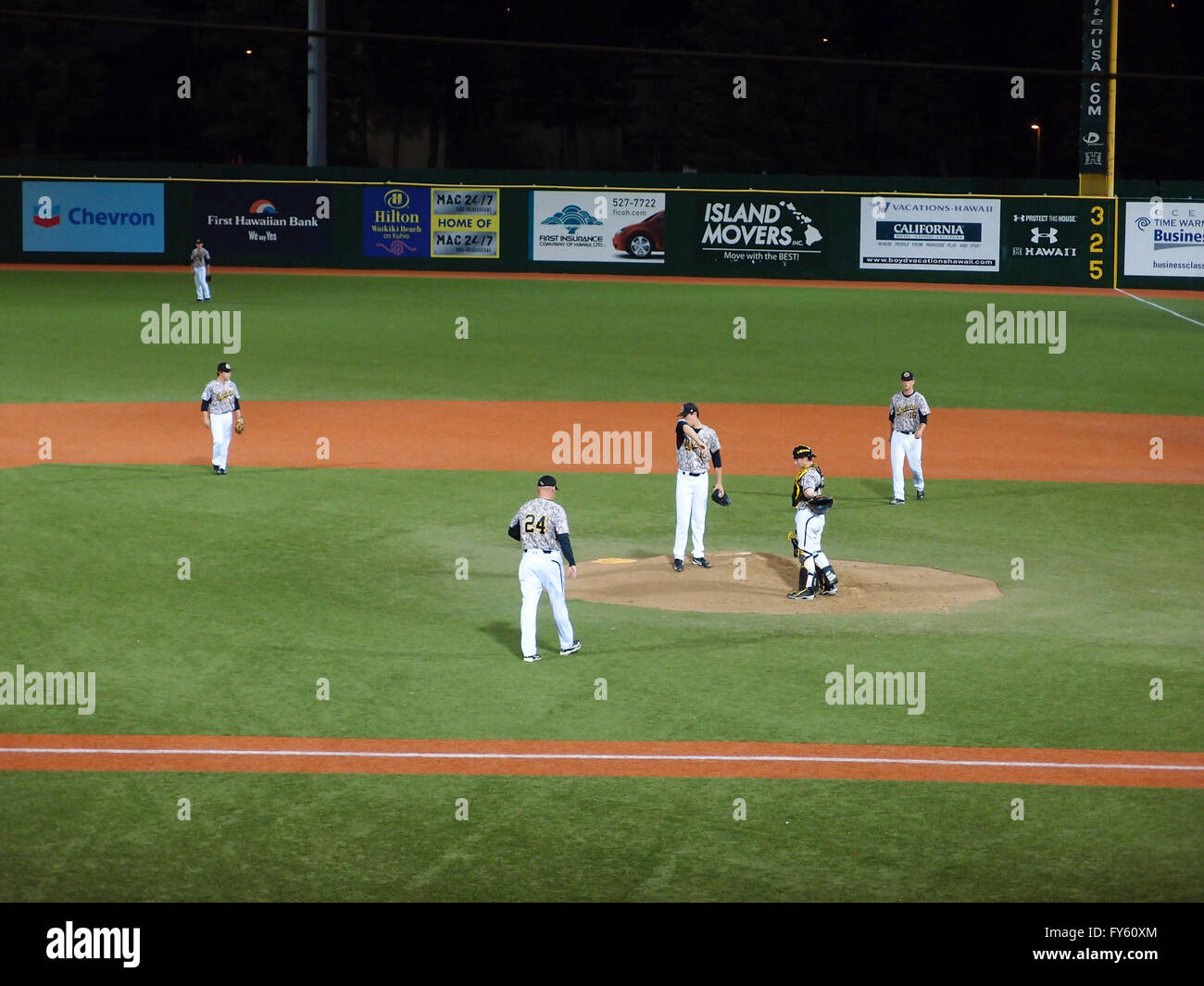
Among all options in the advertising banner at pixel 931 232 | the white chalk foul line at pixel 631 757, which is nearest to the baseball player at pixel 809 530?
the white chalk foul line at pixel 631 757

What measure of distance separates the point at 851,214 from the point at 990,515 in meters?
32.4

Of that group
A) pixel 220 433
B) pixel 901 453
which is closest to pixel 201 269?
pixel 220 433

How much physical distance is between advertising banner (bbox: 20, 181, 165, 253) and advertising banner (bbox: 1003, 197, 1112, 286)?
27587 millimetres

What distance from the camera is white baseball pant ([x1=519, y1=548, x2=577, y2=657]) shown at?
13.7 metres

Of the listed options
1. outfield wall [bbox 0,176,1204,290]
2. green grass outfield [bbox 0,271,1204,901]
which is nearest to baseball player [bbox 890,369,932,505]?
green grass outfield [bbox 0,271,1204,901]

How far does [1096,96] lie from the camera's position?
166 feet

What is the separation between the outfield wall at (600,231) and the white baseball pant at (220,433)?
2975 cm

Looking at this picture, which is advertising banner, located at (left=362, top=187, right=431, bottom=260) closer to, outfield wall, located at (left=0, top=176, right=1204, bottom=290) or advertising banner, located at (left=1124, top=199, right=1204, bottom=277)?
outfield wall, located at (left=0, top=176, right=1204, bottom=290)

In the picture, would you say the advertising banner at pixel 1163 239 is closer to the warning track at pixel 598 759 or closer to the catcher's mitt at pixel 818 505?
the catcher's mitt at pixel 818 505

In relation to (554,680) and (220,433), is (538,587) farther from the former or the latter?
(220,433)

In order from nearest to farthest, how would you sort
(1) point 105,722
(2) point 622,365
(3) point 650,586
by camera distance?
(1) point 105,722
(3) point 650,586
(2) point 622,365

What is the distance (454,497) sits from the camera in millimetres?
21688

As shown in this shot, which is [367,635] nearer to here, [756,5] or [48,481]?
[48,481]

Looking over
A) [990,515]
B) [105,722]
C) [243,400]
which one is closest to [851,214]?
[243,400]
